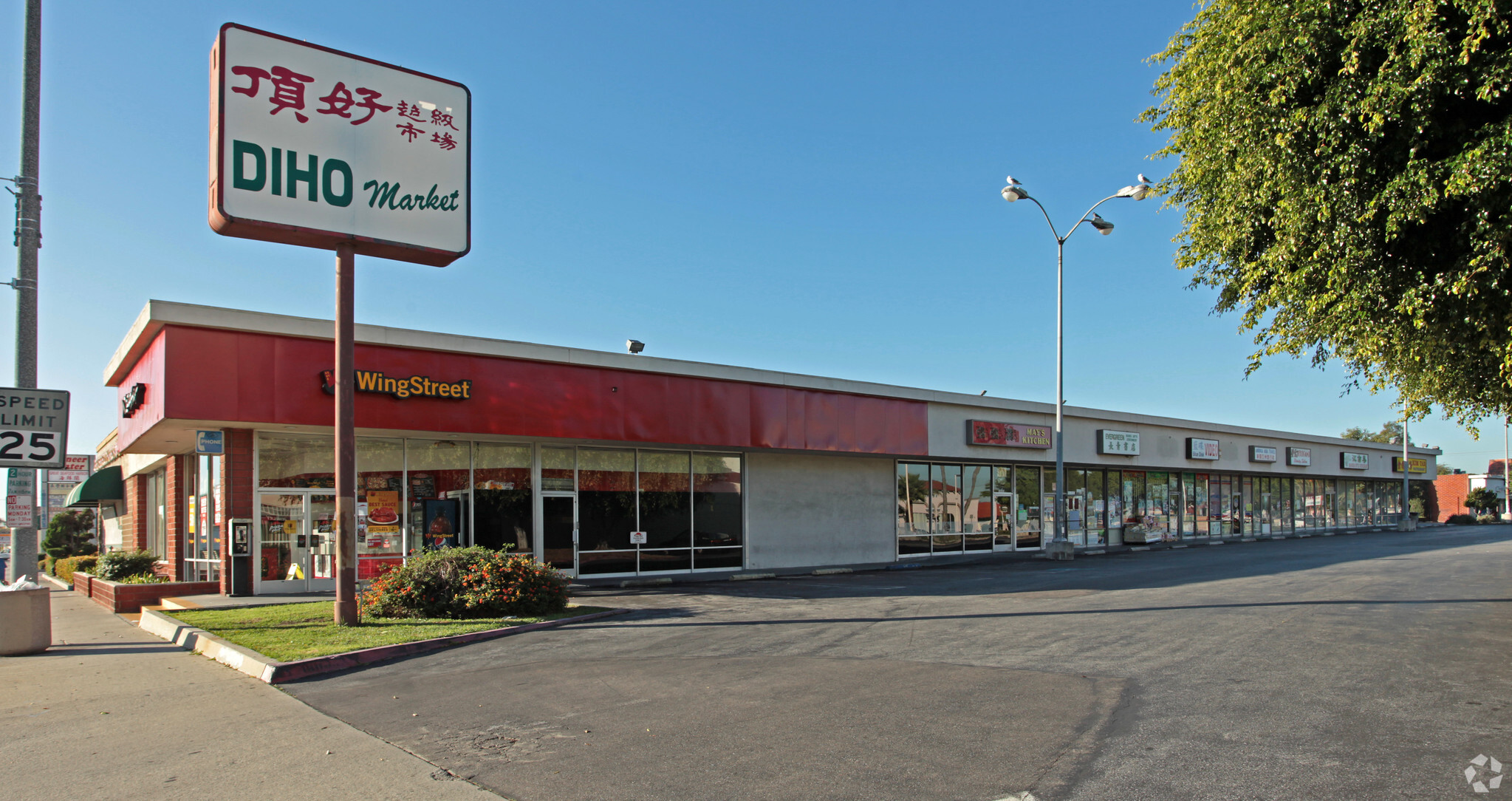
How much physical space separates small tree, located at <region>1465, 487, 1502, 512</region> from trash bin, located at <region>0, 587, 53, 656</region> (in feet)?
262

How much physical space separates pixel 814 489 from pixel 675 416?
5661 millimetres

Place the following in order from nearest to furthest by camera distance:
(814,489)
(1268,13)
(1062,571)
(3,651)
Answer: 1. (1268,13)
2. (3,651)
3. (1062,571)
4. (814,489)

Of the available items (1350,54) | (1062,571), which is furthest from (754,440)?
(1350,54)

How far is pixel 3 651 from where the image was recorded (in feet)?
38.3

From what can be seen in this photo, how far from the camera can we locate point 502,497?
1973 centimetres

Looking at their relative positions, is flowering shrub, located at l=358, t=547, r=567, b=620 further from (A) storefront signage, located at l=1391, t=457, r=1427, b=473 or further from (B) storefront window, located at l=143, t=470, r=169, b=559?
(A) storefront signage, located at l=1391, t=457, r=1427, b=473

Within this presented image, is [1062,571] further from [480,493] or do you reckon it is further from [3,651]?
[3,651]

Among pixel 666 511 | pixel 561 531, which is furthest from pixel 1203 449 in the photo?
pixel 561 531

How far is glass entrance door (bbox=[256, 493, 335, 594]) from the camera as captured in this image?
1731 centimetres

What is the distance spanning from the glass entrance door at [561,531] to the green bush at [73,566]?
11.4 m

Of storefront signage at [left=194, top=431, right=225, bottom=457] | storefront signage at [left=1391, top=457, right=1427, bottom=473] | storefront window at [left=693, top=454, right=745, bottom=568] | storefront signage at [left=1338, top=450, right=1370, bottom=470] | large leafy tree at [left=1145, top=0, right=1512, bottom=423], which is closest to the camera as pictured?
large leafy tree at [left=1145, top=0, right=1512, bottom=423]

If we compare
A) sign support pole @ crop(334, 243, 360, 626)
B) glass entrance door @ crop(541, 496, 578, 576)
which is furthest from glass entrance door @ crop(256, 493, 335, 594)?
sign support pole @ crop(334, 243, 360, 626)

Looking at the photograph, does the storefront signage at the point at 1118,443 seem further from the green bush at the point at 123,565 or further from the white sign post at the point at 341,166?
the green bush at the point at 123,565

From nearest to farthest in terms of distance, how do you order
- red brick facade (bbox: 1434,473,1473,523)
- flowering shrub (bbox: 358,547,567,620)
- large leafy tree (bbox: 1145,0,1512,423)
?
large leafy tree (bbox: 1145,0,1512,423)
flowering shrub (bbox: 358,547,567,620)
red brick facade (bbox: 1434,473,1473,523)
